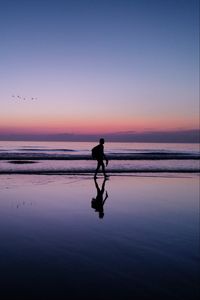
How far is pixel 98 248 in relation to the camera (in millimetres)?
5848

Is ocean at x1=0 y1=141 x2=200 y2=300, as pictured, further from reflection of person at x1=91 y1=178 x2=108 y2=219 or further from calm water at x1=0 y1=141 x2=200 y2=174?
calm water at x1=0 y1=141 x2=200 y2=174

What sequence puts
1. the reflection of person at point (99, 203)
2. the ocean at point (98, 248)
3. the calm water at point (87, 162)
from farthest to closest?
the calm water at point (87, 162) < the reflection of person at point (99, 203) < the ocean at point (98, 248)

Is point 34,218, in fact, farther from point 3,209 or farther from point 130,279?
point 130,279

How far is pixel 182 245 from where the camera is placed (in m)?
6.09

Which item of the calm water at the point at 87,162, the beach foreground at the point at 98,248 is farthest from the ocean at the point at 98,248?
the calm water at the point at 87,162

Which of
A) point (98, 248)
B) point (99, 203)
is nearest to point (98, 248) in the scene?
point (98, 248)

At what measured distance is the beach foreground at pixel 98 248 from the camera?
426 cm

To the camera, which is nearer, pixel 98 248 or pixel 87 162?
pixel 98 248

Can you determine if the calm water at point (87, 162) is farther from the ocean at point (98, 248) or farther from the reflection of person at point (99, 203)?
the ocean at point (98, 248)

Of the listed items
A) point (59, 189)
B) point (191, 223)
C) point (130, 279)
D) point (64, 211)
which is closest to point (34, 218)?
point (64, 211)

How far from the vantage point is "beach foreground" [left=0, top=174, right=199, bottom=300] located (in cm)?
426

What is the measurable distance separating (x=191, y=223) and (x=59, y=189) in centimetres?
657

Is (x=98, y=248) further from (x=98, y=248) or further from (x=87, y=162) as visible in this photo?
(x=87, y=162)

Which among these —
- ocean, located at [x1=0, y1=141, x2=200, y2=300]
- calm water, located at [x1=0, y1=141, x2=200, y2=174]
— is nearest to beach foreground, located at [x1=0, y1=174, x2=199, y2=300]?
ocean, located at [x1=0, y1=141, x2=200, y2=300]
